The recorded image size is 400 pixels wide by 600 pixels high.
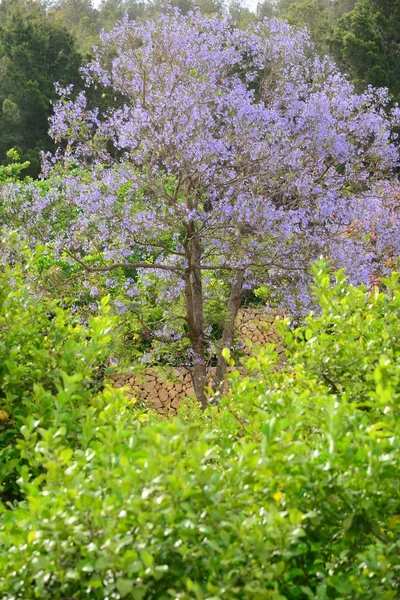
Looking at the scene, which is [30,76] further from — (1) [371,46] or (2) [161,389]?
(2) [161,389]

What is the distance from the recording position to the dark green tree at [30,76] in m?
25.0

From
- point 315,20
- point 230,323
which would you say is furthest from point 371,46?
point 230,323

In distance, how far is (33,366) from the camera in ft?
11.6

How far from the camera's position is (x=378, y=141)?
970cm

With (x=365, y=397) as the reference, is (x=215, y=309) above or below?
above

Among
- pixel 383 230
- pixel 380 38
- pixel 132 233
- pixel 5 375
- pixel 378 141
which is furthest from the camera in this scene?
pixel 380 38

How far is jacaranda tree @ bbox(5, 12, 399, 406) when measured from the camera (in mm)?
7988

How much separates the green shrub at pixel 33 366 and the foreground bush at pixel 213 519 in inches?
17.9

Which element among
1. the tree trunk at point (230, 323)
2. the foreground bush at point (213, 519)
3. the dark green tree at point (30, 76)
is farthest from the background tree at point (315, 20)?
the foreground bush at point (213, 519)

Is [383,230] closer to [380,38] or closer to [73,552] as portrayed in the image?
[73,552]

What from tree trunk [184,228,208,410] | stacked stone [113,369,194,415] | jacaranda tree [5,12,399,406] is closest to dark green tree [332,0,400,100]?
stacked stone [113,369,194,415]

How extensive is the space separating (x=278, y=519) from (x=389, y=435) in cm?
60

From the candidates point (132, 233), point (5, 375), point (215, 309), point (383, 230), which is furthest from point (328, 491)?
point (383, 230)

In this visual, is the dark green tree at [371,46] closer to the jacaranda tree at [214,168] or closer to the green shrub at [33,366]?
the jacaranda tree at [214,168]
